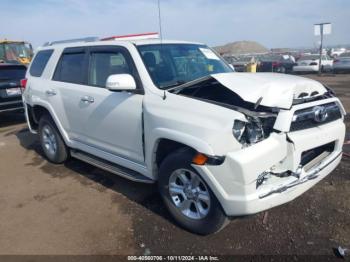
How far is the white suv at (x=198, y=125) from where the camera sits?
284 cm

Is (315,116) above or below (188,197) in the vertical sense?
above

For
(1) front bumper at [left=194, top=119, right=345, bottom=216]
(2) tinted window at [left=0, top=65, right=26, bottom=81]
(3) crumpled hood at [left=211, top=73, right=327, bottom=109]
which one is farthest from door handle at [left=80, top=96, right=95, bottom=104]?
(2) tinted window at [left=0, top=65, right=26, bottom=81]

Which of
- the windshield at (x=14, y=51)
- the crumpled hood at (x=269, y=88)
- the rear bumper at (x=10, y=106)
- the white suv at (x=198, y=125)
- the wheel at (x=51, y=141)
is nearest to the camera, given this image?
the white suv at (x=198, y=125)

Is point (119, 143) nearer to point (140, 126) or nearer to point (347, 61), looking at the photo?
point (140, 126)

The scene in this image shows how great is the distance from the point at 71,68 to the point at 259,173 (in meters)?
3.26

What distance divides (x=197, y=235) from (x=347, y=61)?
22068 mm

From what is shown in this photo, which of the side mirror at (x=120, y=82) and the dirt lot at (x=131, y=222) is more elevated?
the side mirror at (x=120, y=82)

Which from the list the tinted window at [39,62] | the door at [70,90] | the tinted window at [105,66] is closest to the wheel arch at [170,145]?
the tinted window at [105,66]

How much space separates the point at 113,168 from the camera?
415cm

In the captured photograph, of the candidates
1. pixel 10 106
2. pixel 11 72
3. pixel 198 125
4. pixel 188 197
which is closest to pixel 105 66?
pixel 198 125

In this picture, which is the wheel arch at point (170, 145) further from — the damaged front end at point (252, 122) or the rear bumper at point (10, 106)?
the rear bumper at point (10, 106)

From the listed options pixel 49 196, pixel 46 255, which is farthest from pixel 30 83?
pixel 46 255

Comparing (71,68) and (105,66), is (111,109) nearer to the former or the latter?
(105,66)

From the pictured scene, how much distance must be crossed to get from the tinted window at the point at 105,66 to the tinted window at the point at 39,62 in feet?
4.36
